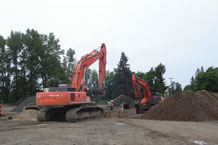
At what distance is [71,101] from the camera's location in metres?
13.1

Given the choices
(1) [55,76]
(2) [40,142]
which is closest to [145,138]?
(2) [40,142]

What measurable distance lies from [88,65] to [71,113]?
16.9 ft

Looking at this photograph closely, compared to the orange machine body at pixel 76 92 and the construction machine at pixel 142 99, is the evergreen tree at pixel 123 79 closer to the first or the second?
the construction machine at pixel 142 99

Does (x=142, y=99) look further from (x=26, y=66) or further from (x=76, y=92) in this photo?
(x=26, y=66)

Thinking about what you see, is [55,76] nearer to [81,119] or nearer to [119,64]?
[119,64]

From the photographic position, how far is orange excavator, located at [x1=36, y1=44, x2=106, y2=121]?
41.8ft

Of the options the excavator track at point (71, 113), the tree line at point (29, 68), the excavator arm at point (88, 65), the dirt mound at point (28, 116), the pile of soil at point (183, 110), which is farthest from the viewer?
the tree line at point (29, 68)

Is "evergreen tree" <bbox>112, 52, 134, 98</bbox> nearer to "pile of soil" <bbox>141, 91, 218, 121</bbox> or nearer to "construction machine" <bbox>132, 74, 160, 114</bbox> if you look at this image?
"construction machine" <bbox>132, 74, 160, 114</bbox>

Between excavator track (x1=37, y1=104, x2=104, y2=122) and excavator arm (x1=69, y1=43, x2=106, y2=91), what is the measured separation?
5.63ft

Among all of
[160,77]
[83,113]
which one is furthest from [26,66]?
[83,113]

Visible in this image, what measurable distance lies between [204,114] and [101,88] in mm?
7828

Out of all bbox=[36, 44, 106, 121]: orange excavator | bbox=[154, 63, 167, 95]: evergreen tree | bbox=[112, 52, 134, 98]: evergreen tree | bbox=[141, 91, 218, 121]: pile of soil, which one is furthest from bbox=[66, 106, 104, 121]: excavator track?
bbox=[112, 52, 134, 98]: evergreen tree

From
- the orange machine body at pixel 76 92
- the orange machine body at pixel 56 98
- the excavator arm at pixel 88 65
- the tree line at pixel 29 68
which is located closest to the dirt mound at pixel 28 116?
the orange machine body at pixel 76 92

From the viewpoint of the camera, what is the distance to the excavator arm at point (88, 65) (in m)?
15.8
